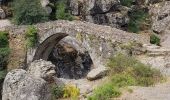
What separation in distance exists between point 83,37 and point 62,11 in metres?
12.8

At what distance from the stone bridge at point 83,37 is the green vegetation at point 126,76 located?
401cm

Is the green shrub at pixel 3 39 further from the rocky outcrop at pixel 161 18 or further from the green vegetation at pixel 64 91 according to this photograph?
the green vegetation at pixel 64 91

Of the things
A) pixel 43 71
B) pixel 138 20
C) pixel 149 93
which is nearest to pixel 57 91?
pixel 43 71

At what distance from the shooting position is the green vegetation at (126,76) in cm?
1894

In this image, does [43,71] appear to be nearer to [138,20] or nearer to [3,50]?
[3,50]

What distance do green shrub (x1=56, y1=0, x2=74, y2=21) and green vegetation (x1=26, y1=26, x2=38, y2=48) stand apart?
7764mm

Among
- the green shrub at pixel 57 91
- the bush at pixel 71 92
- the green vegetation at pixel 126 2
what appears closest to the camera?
the bush at pixel 71 92

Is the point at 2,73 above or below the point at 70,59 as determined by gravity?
above

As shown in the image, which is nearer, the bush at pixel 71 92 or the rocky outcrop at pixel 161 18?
the bush at pixel 71 92

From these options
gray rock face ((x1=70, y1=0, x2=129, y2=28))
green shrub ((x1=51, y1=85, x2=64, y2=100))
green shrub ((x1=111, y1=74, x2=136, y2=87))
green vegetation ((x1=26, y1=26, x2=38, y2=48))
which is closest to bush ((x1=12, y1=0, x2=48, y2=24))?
green vegetation ((x1=26, y1=26, x2=38, y2=48))

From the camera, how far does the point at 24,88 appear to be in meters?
18.8

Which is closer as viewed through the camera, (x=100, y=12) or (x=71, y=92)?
(x=71, y=92)

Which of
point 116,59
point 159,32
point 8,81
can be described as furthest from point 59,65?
point 8,81

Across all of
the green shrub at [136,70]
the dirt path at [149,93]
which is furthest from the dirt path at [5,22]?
the dirt path at [149,93]
